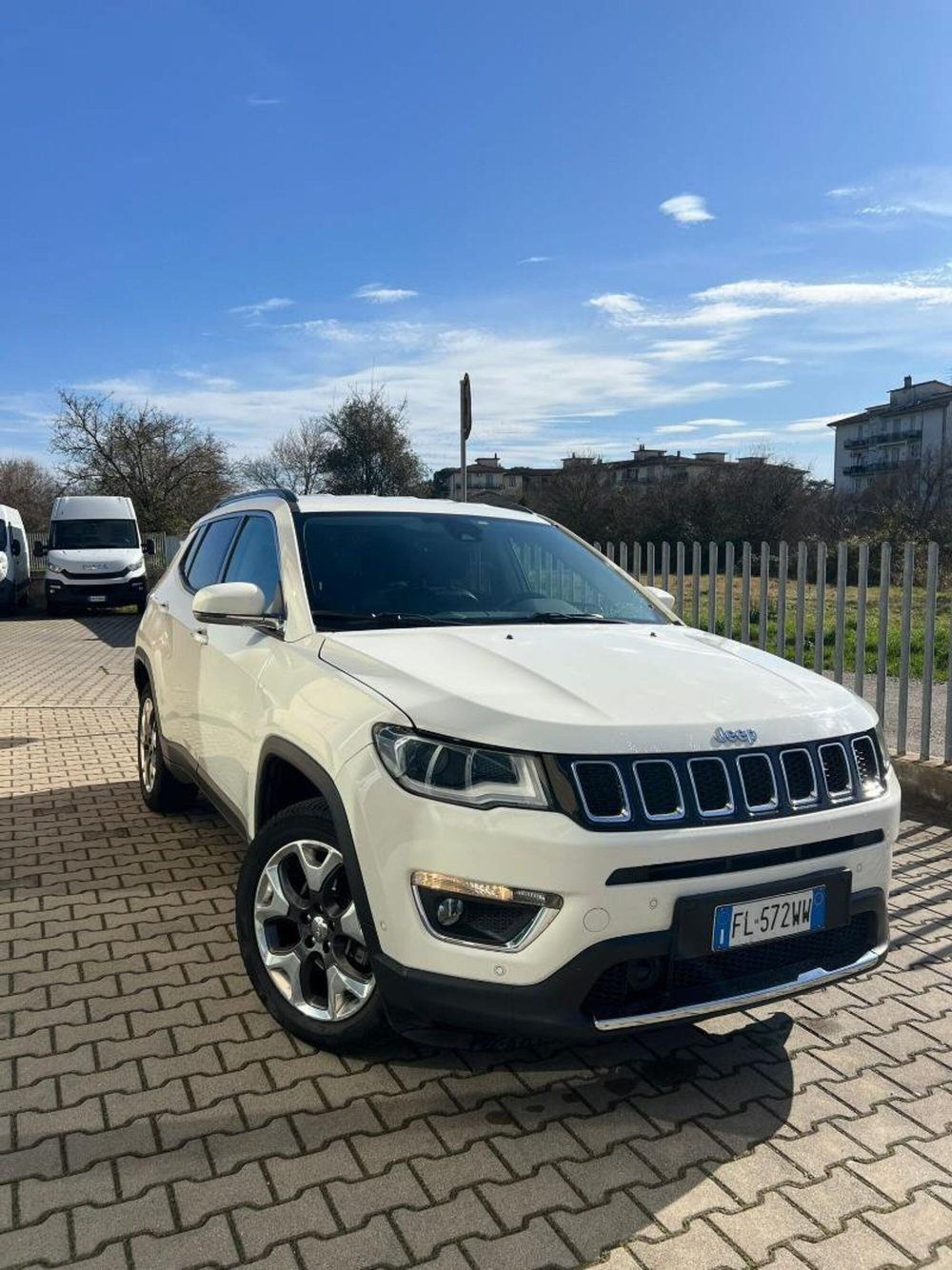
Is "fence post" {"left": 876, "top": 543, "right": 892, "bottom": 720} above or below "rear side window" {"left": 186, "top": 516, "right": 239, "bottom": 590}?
below

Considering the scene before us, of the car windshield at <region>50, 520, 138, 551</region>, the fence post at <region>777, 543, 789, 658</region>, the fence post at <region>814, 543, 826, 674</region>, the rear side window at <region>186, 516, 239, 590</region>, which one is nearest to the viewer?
the rear side window at <region>186, 516, 239, 590</region>

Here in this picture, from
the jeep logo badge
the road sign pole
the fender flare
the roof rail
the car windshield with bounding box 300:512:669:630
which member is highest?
the road sign pole

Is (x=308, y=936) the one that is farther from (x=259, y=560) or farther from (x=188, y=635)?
(x=188, y=635)

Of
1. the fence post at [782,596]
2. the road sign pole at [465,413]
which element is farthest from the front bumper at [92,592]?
the fence post at [782,596]

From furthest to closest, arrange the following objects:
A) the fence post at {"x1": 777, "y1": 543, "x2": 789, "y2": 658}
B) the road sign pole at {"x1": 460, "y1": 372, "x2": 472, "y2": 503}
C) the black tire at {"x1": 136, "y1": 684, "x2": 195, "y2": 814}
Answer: the road sign pole at {"x1": 460, "y1": 372, "x2": 472, "y2": 503}
the fence post at {"x1": 777, "y1": 543, "x2": 789, "y2": 658}
the black tire at {"x1": 136, "y1": 684, "x2": 195, "y2": 814}

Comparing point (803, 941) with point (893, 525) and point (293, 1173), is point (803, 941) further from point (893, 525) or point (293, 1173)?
point (893, 525)

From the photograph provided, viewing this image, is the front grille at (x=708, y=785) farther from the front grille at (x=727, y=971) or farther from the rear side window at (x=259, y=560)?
the rear side window at (x=259, y=560)

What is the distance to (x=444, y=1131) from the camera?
2.74 metres

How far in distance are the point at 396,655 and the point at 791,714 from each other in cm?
117

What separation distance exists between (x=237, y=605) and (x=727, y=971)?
6.60 ft

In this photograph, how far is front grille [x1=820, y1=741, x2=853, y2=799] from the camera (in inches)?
114

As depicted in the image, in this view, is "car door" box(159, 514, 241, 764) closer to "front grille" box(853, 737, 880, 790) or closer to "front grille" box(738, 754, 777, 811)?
"front grille" box(738, 754, 777, 811)

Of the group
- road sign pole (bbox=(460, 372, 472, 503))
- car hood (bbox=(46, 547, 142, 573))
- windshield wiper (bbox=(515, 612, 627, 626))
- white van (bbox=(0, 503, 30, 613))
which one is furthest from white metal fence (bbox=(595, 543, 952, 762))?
white van (bbox=(0, 503, 30, 613))

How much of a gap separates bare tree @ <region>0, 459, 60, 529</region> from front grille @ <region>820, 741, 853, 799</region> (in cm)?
5147
